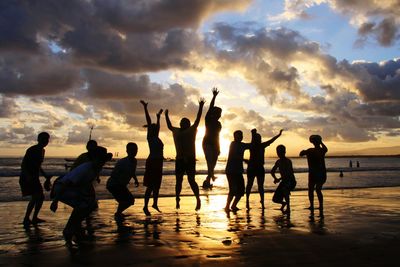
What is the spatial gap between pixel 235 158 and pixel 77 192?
15.6ft

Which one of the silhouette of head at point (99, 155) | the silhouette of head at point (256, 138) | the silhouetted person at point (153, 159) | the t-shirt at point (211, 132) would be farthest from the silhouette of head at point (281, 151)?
the silhouette of head at point (99, 155)

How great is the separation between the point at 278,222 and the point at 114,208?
5.05 meters

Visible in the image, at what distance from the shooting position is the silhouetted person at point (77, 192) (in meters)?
6.21

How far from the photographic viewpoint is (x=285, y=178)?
1066cm

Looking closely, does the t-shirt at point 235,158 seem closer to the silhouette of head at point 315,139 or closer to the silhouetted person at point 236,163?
the silhouetted person at point 236,163

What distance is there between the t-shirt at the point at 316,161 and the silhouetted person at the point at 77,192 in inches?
235

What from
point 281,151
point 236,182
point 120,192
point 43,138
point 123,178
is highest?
point 43,138

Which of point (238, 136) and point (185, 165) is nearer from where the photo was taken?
point (185, 165)

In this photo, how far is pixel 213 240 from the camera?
20.9 feet

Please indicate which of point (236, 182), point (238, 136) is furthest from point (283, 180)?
A: point (238, 136)

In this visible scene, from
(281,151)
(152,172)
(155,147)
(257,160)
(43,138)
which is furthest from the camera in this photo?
(257,160)

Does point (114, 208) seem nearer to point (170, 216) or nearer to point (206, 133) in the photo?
point (170, 216)

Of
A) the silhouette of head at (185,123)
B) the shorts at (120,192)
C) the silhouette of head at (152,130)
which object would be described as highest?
the silhouette of head at (185,123)

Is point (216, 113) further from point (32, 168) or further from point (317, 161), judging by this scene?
point (32, 168)
